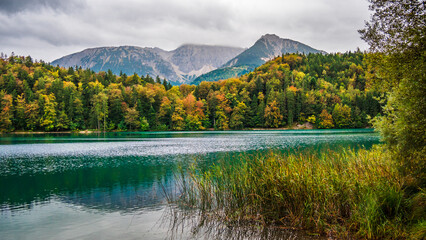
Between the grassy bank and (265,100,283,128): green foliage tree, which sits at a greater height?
(265,100,283,128): green foliage tree

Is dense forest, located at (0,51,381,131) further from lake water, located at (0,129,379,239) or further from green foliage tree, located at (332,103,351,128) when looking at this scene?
lake water, located at (0,129,379,239)

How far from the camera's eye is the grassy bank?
7012mm

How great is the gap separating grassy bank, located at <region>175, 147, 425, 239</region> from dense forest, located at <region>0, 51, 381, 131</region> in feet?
322

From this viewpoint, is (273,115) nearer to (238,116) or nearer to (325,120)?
(238,116)

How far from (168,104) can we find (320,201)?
Answer: 106993 millimetres

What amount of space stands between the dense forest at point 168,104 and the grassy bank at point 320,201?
322 feet

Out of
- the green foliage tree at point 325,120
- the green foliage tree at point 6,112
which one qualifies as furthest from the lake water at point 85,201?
the green foliage tree at point 325,120

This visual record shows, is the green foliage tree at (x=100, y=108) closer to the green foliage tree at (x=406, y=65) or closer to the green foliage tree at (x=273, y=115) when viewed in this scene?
the green foliage tree at (x=273, y=115)

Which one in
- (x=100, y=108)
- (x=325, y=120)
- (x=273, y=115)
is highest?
(x=100, y=108)

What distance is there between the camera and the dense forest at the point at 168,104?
9425 centimetres

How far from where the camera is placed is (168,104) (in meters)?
112

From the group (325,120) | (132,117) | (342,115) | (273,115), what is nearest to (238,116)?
(273,115)

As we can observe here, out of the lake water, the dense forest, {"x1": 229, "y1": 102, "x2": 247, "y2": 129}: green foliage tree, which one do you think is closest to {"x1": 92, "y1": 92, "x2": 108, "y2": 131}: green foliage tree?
the dense forest

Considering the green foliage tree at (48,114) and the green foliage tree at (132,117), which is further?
the green foliage tree at (132,117)
